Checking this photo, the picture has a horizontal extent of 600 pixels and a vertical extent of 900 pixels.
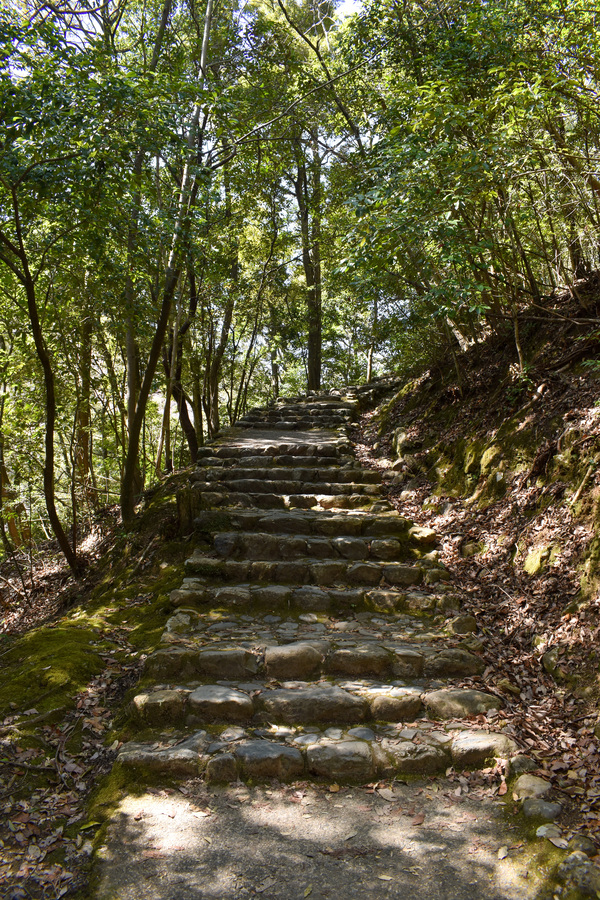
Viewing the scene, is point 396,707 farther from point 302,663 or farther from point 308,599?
point 308,599

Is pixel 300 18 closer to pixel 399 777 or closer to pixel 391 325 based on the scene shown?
pixel 391 325

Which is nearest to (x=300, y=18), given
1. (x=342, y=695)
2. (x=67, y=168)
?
(x=67, y=168)

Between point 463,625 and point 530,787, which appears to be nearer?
point 530,787

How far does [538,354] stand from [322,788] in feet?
15.8

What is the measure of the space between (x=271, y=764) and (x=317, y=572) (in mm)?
2126

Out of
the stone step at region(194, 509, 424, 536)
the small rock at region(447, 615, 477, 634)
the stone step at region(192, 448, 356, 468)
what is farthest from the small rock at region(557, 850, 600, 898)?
the stone step at region(192, 448, 356, 468)

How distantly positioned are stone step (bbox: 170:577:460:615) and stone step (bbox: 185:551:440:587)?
0.80ft

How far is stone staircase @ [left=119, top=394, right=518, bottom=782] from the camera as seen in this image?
2891mm

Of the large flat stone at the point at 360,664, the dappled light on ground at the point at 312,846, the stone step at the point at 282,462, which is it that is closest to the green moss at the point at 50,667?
the dappled light on ground at the point at 312,846

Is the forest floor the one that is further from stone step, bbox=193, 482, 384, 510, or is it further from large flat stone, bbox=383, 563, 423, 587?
stone step, bbox=193, 482, 384, 510

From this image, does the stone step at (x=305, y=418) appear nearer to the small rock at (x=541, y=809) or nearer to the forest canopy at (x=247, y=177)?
the forest canopy at (x=247, y=177)

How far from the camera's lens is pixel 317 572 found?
4.85 meters

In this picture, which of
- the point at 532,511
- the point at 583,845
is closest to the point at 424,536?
the point at 532,511

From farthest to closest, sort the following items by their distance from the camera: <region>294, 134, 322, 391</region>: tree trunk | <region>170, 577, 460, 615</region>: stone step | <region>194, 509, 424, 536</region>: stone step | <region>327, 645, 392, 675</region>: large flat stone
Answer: <region>294, 134, 322, 391</region>: tree trunk → <region>194, 509, 424, 536</region>: stone step → <region>170, 577, 460, 615</region>: stone step → <region>327, 645, 392, 675</region>: large flat stone
